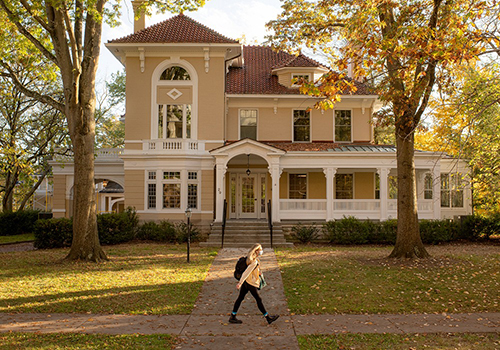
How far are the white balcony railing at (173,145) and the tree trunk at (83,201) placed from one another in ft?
Result: 24.0

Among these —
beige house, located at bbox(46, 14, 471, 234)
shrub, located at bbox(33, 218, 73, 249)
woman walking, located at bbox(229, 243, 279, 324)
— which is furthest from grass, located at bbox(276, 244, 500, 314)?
shrub, located at bbox(33, 218, 73, 249)

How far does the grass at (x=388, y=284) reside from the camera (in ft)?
29.0

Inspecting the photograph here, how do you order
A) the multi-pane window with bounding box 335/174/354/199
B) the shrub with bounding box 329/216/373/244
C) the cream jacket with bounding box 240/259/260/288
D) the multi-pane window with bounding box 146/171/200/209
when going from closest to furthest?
the cream jacket with bounding box 240/259/260/288, the shrub with bounding box 329/216/373/244, the multi-pane window with bounding box 146/171/200/209, the multi-pane window with bounding box 335/174/354/199

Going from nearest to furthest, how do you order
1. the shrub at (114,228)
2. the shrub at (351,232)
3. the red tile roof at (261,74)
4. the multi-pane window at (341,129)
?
the shrub at (114,228)
the shrub at (351,232)
the red tile roof at (261,74)
the multi-pane window at (341,129)

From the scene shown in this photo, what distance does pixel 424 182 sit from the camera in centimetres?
2336

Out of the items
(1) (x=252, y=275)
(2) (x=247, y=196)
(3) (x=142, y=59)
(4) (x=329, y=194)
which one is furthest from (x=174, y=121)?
(1) (x=252, y=275)

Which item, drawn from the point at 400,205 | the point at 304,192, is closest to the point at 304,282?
the point at 400,205

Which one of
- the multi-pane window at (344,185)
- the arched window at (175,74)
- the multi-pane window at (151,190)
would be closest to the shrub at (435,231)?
the multi-pane window at (344,185)

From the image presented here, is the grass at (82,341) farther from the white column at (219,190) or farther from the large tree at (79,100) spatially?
the white column at (219,190)

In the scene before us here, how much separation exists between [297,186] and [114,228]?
10036 mm

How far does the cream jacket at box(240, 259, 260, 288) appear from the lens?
7516mm

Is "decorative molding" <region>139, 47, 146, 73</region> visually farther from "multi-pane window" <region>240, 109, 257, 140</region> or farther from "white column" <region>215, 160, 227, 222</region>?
"white column" <region>215, 160, 227, 222</region>

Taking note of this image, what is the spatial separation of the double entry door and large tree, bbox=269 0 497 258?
391 inches

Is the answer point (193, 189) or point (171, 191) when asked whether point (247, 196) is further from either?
point (171, 191)
